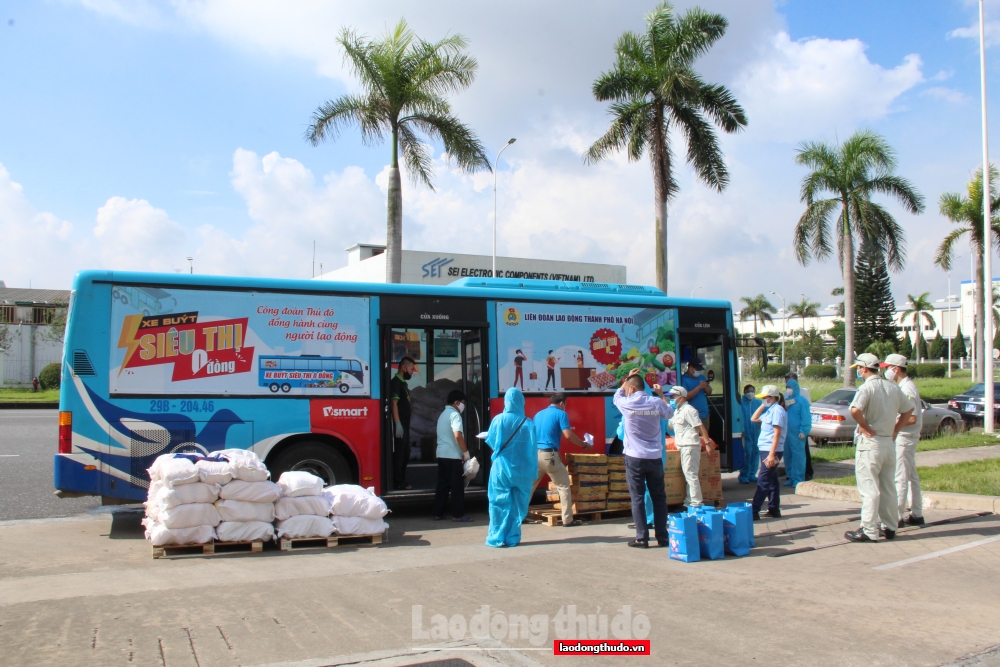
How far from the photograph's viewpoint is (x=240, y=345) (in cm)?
942

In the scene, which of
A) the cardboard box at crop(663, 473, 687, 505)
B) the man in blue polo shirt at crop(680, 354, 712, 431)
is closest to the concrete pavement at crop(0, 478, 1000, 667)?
the cardboard box at crop(663, 473, 687, 505)

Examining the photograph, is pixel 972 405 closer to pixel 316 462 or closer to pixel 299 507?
pixel 316 462

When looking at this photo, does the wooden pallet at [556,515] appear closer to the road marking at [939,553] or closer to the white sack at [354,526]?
the white sack at [354,526]

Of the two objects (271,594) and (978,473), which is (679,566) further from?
(978,473)

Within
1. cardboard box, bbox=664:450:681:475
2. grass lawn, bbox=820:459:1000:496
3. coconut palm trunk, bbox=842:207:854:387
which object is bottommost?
grass lawn, bbox=820:459:1000:496

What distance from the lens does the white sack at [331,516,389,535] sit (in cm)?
824

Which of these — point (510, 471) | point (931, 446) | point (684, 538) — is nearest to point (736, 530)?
point (684, 538)

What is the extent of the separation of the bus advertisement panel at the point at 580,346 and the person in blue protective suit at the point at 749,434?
1.86 metres

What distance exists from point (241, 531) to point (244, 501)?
0.30m

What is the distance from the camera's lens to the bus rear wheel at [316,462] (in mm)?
9523

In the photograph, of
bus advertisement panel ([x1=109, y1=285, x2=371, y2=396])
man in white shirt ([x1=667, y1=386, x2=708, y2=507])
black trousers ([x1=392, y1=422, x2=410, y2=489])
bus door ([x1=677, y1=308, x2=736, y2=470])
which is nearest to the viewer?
bus advertisement panel ([x1=109, y1=285, x2=371, y2=396])

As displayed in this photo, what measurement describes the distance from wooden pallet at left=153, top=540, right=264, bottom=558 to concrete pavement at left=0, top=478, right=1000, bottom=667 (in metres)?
0.12

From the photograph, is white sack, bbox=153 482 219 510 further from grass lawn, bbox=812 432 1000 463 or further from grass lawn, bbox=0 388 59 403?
grass lawn, bbox=0 388 59 403

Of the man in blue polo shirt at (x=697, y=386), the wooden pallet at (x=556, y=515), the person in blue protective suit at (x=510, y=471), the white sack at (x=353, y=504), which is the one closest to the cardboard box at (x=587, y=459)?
the wooden pallet at (x=556, y=515)
